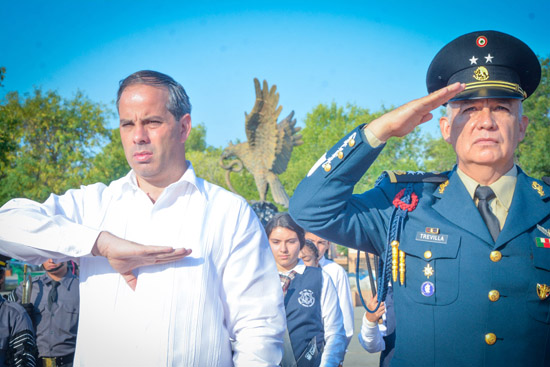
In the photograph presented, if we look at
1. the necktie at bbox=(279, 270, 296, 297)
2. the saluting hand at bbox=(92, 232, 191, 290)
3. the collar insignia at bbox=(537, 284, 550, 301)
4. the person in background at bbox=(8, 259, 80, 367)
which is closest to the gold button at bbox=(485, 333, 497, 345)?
the collar insignia at bbox=(537, 284, 550, 301)

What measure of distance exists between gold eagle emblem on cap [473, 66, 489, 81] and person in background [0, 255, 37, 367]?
3.78m

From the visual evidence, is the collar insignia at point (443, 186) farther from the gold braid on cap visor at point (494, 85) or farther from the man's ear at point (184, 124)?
the man's ear at point (184, 124)

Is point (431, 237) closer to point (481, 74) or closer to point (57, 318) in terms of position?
point (481, 74)

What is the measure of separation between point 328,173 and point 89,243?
105 cm

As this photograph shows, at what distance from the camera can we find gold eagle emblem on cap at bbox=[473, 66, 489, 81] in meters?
2.32

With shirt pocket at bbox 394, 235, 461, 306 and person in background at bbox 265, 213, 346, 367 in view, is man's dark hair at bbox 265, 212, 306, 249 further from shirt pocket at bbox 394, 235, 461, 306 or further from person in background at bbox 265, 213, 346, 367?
shirt pocket at bbox 394, 235, 461, 306

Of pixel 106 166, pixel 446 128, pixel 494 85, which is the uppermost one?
pixel 106 166

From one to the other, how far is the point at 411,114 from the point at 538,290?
0.86 meters

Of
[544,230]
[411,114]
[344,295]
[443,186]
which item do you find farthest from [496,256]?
[344,295]

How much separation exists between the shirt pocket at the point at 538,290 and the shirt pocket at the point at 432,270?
280 mm

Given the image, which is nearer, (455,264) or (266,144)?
(455,264)

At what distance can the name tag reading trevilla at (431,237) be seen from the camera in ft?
7.39

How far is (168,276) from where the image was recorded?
2.26m

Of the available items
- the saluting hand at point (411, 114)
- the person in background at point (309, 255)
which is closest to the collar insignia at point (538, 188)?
the saluting hand at point (411, 114)
